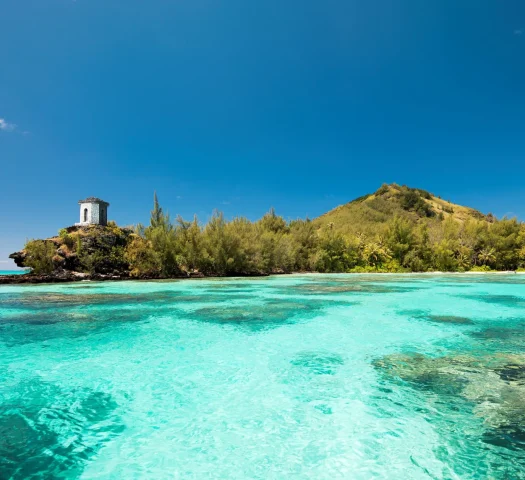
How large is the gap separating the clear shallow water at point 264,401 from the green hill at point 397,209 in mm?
66650

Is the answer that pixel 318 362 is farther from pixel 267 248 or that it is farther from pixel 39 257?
pixel 267 248

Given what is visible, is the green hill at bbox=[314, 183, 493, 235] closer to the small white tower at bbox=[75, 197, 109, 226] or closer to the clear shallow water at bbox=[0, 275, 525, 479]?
the small white tower at bbox=[75, 197, 109, 226]

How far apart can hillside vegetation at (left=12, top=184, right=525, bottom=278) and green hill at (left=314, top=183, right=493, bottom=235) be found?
2721 centimetres

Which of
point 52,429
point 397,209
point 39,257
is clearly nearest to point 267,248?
point 39,257

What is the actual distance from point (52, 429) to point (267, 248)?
120 ft

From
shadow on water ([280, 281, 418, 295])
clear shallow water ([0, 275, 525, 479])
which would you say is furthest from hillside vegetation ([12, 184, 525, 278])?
clear shallow water ([0, 275, 525, 479])

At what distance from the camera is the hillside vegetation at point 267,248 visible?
33.4 meters

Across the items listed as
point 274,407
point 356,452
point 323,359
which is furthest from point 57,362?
point 356,452

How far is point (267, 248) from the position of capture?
133ft

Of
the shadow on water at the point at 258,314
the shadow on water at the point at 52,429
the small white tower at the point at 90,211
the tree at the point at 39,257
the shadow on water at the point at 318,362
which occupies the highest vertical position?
the small white tower at the point at 90,211

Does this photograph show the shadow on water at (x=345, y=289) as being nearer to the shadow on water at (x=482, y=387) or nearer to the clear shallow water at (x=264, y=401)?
the clear shallow water at (x=264, y=401)

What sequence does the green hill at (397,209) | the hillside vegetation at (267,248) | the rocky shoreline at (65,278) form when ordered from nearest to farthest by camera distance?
1. the rocky shoreline at (65,278)
2. the hillside vegetation at (267,248)
3. the green hill at (397,209)

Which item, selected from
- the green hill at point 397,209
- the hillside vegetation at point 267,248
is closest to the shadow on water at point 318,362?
the hillside vegetation at point 267,248

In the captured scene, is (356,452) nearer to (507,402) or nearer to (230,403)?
(230,403)
